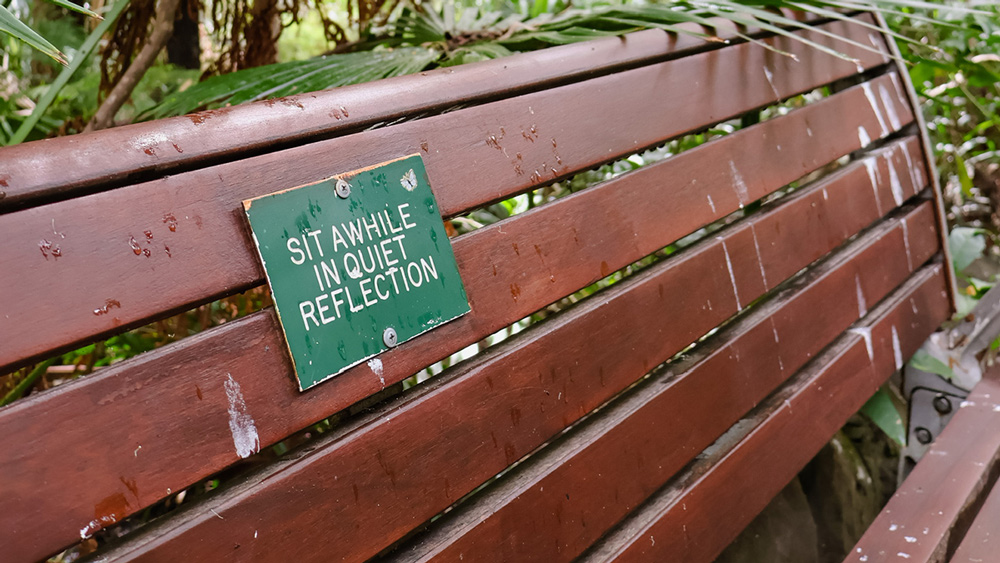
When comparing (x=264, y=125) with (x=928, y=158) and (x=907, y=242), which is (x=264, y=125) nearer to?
(x=907, y=242)

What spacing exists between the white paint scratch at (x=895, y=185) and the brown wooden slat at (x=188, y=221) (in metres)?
1.33

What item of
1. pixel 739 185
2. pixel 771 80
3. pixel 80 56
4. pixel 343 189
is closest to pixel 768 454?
pixel 739 185

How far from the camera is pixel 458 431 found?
3.17 feet

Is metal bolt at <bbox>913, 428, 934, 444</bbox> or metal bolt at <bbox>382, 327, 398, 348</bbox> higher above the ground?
metal bolt at <bbox>382, 327, 398, 348</bbox>

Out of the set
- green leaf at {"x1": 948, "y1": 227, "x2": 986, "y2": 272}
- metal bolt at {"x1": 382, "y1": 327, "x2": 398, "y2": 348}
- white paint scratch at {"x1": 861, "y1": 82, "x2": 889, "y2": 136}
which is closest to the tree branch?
metal bolt at {"x1": 382, "y1": 327, "x2": 398, "y2": 348}

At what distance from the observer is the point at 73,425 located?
0.66 metres

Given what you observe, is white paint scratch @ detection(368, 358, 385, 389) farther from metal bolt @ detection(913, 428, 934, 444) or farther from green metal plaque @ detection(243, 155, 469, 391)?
metal bolt @ detection(913, 428, 934, 444)

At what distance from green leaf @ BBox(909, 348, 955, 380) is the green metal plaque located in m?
1.84

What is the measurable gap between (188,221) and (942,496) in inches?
60.0

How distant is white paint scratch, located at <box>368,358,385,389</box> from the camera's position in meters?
0.89

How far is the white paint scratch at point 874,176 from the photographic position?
6.58 feet

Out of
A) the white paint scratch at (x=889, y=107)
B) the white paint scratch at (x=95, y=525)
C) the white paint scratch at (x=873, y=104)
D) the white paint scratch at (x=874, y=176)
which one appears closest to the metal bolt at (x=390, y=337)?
the white paint scratch at (x=95, y=525)

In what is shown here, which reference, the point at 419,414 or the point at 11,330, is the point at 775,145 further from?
the point at 11,330

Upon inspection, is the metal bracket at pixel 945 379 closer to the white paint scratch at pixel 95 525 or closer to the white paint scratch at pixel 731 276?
the white paint scratch at pixel 731 276
